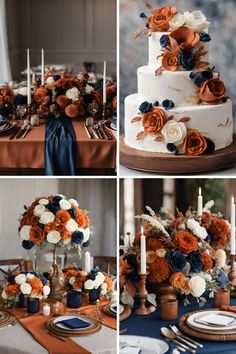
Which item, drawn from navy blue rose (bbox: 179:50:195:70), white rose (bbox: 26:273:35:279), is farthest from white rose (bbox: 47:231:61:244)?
navy blue rose (bbox: 179:50:195:70)

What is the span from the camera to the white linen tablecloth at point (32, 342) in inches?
61.4

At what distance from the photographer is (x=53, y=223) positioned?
1.65 m

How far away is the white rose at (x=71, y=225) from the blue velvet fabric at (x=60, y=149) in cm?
22

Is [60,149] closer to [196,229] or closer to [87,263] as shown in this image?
[87,263]

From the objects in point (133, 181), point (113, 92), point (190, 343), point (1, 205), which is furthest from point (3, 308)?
point (133, 181)

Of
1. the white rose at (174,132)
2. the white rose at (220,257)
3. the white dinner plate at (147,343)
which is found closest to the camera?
the white rose at (174,132)

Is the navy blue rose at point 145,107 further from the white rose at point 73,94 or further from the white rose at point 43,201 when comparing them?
the white rose at point 43,201

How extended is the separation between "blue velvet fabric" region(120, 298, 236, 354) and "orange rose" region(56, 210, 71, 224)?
1.01 ft

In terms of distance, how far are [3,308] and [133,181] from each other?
3.47 ft

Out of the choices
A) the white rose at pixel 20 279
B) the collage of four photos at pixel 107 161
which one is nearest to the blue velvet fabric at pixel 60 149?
the collage of four photos at pixel 107 161

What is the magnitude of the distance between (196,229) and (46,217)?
0.41 metres

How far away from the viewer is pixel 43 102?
4.83 feet

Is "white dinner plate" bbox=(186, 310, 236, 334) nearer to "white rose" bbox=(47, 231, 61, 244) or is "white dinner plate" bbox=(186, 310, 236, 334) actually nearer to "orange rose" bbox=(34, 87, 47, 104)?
"white rose" bbox=(47, 231, 61, 244)

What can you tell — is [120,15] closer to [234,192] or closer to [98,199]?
[98,199]
